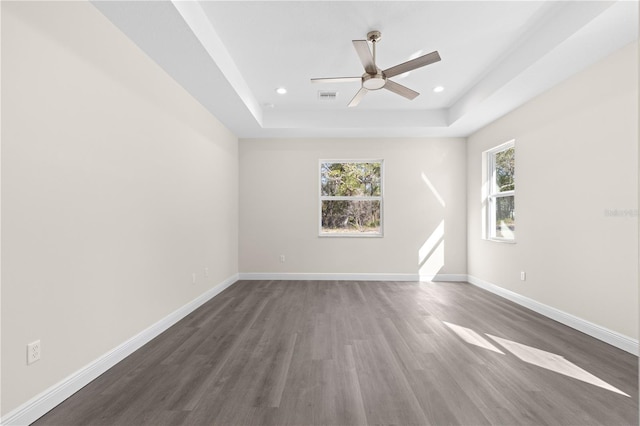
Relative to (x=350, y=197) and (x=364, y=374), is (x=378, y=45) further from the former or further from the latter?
(x=364, y=374)

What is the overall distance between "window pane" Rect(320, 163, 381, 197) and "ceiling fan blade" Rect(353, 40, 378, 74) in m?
2.67

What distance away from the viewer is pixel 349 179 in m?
5.39

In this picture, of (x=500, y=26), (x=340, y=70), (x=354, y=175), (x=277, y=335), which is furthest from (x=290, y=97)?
(x=277, y=335)

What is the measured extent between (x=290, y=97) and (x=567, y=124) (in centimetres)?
328

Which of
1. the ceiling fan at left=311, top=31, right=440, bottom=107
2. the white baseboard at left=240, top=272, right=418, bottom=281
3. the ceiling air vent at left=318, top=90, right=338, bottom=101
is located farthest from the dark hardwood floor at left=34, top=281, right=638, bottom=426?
the ceiling air vent at left=318, top=90, right=338, bottom=101

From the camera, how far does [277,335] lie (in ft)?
8.93

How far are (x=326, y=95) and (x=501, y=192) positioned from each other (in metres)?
2.93

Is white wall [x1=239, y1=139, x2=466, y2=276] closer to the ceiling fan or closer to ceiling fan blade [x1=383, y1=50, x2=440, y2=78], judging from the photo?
the ceiling fan

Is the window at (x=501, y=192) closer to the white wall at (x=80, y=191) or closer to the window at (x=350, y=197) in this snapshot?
the window at (x=350, y=197)

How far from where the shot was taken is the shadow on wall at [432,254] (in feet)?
17.0

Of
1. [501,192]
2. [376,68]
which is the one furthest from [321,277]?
[376,68]

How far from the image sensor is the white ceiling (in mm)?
2221

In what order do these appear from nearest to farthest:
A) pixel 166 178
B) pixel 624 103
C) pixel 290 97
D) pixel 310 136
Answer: pixel 624 103, pixel 166 178, pixel 290 97, pixel 310 136

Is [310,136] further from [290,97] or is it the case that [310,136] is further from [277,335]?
[277,335]
